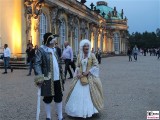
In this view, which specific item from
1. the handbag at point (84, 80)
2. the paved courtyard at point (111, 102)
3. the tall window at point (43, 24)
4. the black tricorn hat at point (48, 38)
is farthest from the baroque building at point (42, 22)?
the black tricorn hat at point (48, 38)

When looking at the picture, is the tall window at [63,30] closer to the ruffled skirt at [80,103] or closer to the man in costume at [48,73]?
the ruffled skirt at [80,103]

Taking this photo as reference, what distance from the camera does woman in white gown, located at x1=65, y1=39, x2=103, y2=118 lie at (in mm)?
7470

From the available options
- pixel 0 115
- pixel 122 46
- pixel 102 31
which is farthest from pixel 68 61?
pixel 122 46

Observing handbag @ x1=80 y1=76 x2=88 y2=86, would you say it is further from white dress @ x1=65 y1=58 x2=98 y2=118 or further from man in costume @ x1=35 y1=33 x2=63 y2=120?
man in costume @ x1=35 y1=33 x2=63 y2=120

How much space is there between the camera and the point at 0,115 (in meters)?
7.89

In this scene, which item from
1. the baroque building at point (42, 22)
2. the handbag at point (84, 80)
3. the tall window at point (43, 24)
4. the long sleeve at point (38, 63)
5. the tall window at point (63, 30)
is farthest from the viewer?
the tall window at point (63, 30)

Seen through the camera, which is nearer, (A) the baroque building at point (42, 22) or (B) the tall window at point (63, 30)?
(A) the baroque building at point (42, 22)

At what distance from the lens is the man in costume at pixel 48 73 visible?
695cm

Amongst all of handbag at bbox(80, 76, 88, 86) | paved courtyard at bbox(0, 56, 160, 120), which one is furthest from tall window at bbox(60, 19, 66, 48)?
handbag at bbox(80, 76, 88, 86)

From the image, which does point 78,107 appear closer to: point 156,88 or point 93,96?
point 93,96

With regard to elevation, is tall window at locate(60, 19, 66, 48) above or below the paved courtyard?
above

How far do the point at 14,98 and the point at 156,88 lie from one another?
5.23m

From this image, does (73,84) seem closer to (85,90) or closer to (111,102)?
(85,90)

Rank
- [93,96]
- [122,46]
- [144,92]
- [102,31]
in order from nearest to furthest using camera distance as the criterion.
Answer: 1. [93,96]
2. [144,92]
3. [102,31]
4. [122,46]
